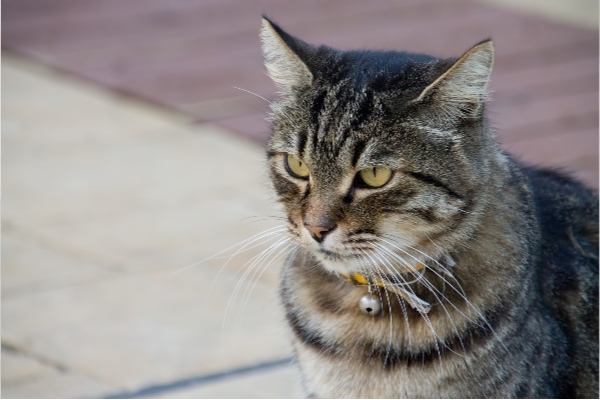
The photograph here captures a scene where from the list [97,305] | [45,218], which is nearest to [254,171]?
[45,218]

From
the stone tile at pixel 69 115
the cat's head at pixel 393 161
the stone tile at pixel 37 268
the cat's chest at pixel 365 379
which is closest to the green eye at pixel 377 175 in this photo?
the cat's head at pixel 393 161

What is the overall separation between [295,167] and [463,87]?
474mm

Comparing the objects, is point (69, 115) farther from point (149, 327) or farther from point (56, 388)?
point (56, 388)

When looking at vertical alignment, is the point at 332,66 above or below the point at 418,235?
above

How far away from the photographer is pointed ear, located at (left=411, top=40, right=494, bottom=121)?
87.9 inches

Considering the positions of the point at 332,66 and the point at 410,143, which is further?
the point at 332,66

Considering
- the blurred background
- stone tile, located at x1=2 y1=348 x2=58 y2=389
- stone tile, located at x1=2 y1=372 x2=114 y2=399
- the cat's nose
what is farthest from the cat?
stone tile, located at x1=2 y1=348 x2=58 y2=389

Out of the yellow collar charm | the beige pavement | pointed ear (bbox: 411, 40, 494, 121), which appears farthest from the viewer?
the beige pavement

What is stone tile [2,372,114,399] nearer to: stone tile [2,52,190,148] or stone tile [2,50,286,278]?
stone tile [2,50,286,278]

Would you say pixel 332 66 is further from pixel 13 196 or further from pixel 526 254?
pixel 13 196

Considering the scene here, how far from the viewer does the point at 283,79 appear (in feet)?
8.29

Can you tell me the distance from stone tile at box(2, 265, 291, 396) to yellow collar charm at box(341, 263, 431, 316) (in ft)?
1.60

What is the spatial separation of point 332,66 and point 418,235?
0.53m

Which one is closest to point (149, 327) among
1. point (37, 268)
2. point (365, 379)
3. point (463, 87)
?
point (37, 268)
